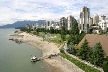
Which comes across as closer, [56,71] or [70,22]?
[56,71]

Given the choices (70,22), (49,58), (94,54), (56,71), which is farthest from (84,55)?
(70,22)

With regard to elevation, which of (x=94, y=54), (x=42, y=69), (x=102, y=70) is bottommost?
(x=42, y=69)

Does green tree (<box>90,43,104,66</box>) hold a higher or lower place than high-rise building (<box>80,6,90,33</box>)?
lower

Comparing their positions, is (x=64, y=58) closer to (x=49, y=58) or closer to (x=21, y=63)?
(x=49, y=58)

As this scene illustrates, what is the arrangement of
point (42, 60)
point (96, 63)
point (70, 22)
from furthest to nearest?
1. point (70, 22)
2. point (42, 60)
3. point (96, 63)

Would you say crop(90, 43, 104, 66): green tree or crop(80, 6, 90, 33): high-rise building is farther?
crop(80, 6, 90, 33): high-rise building

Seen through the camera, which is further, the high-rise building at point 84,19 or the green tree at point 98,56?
the high-rise building at point 84,19

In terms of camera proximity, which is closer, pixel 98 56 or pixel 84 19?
pixel 98 56

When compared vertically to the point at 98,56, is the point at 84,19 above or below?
above

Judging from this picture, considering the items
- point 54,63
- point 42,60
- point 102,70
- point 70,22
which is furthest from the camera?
point 70,22

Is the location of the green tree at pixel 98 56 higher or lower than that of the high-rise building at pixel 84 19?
lower

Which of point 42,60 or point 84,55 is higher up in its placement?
point 84,55
